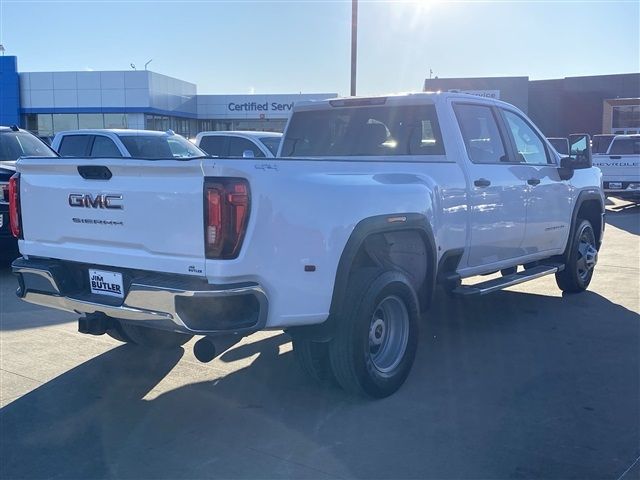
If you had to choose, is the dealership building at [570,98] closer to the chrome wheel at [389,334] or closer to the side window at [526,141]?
the side window at [526,141]

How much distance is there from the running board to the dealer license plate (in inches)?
111

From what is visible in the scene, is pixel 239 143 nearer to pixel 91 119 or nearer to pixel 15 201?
pixel 15 201

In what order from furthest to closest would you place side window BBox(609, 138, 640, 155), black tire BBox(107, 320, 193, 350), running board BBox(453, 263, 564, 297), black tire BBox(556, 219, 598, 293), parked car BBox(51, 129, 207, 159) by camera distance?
side window BBox(609, 138, 640, 155) → parked car BBox(51, 129, 207, 159) → black tire BBox(556, 219, 598, 293) → running board BBox(453, 263, 564, 297) → black tire BBox(107, 320, 193, 350)

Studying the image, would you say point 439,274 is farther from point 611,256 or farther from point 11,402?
point 611,256

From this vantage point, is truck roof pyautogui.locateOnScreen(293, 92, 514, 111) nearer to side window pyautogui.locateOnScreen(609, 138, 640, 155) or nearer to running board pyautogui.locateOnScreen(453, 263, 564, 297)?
running board pyautogui.locateOnScreen(453, 263, 564, 297)

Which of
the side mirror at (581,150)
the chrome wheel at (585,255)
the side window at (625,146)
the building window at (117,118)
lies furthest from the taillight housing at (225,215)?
the building window at (117,118)

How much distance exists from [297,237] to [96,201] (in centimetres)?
129

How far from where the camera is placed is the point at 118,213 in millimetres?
4125

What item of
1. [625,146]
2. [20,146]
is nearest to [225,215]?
[20,146]

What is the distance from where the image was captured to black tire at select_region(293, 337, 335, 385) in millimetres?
4688

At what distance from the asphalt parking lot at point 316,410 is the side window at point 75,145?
21.8 feet

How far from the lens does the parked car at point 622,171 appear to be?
63.1 feet

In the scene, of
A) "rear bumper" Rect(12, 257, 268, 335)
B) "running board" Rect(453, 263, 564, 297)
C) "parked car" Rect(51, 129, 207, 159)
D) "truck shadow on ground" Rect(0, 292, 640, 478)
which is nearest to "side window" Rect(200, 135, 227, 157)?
"parked car" Rect(51, 129, 207, 159)

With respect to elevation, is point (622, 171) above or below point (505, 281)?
above
